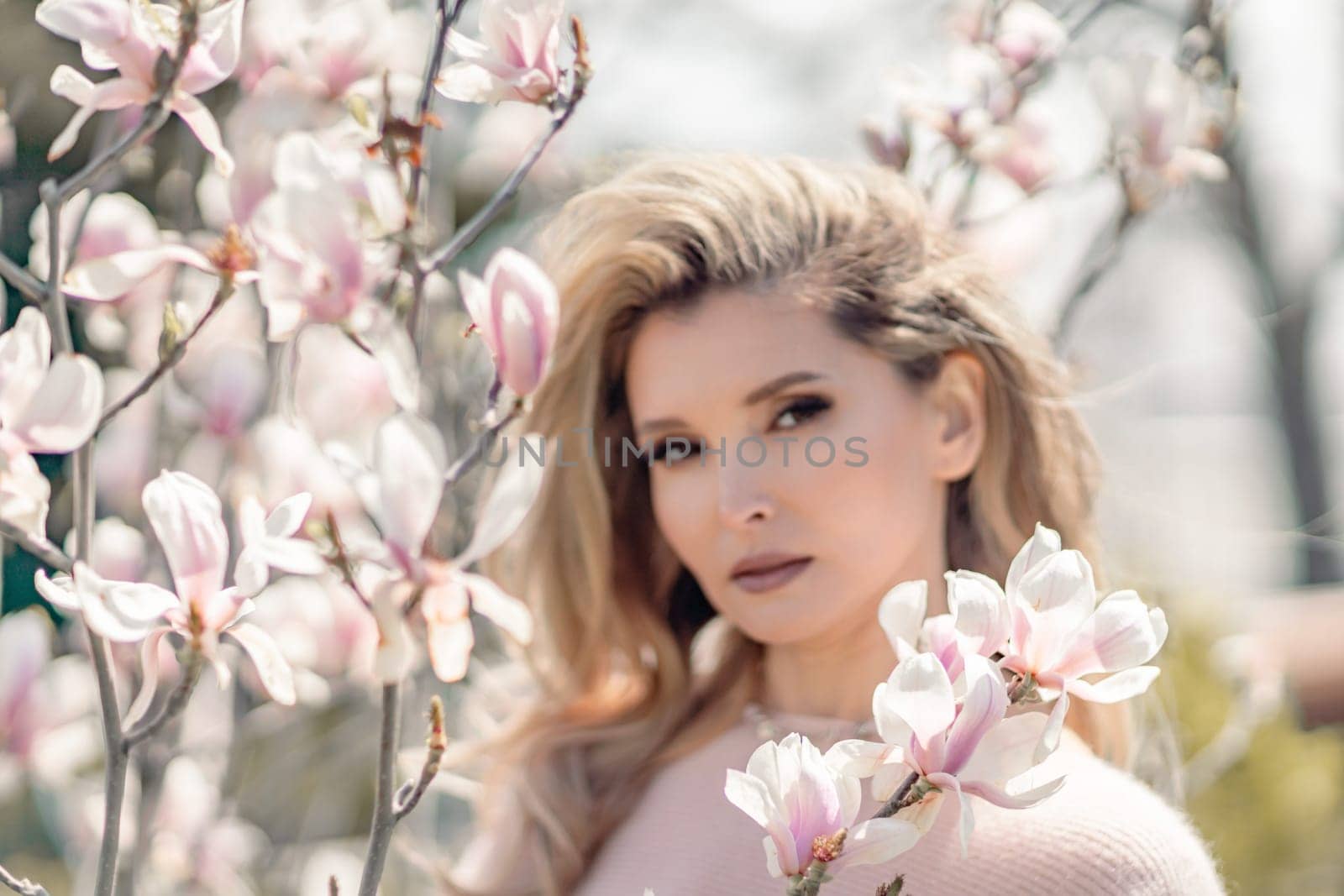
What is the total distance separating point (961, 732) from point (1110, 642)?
8 centimetres

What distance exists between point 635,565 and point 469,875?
13.8 inches

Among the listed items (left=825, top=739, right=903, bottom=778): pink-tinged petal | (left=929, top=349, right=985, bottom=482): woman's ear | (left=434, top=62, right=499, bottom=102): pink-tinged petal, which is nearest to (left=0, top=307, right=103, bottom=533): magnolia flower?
(left=434, top=62, right=499, bottom=102): pink-tinged petal

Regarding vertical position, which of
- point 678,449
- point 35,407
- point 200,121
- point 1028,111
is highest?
point 1028,111

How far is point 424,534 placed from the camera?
1.76 ft

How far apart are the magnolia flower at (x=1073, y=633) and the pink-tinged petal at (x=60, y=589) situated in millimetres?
390

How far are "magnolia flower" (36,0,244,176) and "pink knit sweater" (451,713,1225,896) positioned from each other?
0.56m

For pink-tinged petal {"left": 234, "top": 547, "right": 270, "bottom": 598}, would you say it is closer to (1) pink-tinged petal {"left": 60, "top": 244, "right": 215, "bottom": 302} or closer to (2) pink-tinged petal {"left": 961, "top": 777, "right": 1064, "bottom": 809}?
(1) pink-tinged petal {"left": 60, "top": 244, "right": 215, "bottom": 302}

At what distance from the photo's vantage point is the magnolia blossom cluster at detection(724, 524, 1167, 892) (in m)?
0.55

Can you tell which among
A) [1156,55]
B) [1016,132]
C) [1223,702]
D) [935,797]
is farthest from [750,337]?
[1223,702]

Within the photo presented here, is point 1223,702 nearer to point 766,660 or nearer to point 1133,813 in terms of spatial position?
point 766,660

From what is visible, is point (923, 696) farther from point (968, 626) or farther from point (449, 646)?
point (449, 646)

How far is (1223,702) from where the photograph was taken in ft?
8.89

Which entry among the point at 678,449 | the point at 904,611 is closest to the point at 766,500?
the point at 678,449

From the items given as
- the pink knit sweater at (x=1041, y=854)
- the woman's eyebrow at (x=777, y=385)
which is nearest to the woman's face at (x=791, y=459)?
the woman's eyebrow at (x=777, y=385)
